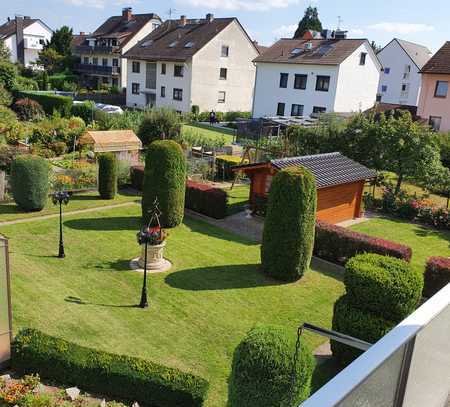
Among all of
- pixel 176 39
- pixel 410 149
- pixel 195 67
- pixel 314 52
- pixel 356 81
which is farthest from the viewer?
pixel 176 39

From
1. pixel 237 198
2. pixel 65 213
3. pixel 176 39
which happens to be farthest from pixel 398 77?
pixel 65 213

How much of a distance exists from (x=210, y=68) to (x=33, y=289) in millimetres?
40379

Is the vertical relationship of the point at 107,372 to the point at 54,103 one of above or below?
below

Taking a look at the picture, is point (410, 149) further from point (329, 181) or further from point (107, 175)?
point (107, 175)

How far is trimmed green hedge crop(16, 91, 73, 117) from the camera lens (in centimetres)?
4166

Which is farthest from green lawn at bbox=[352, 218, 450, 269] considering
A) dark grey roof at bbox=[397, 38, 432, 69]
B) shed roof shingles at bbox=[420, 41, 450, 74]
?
dark grey roof at bbox=[397, 38, 432, 69]

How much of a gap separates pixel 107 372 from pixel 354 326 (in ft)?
15.0

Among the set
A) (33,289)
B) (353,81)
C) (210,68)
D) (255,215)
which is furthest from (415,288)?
(210,68)

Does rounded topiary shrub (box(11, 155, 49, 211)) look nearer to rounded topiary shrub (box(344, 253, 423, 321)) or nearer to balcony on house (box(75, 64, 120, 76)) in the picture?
rounded topiary shrub (box(344, 253, 423, 321))

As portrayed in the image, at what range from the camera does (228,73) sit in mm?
50531

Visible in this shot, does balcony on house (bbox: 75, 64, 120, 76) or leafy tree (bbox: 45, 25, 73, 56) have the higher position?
leafy tree (bbox: 45, 25, 73, 56)

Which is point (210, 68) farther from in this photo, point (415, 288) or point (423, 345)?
point (423, 345)

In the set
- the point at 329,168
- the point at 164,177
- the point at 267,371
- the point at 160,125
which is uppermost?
the point at 160,125

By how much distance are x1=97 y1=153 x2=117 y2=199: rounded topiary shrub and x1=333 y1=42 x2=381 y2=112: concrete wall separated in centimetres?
2638
